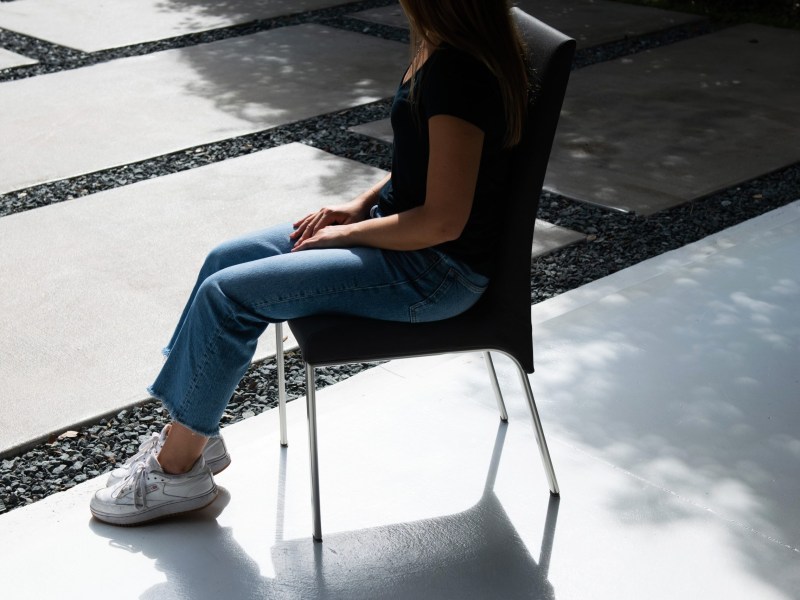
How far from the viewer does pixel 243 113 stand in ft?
20.0

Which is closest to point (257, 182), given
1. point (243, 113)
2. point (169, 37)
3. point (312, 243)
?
point (243, 113)

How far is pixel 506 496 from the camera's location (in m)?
2.68

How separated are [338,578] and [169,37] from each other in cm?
631

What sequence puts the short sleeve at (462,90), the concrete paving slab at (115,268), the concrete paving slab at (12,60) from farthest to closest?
1. the concrete paving slab at (12,60)
2. the concrete paving slab at (115,268)
3. the short sleeve at (462,90)

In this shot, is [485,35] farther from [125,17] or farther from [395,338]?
[125,17]

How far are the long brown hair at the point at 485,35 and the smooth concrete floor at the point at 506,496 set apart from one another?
0.97 m

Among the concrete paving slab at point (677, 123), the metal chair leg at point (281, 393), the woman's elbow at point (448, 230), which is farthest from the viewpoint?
the concrete paving slab at point (677, 123)

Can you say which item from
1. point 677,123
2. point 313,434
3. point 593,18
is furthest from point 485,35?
point 593,18

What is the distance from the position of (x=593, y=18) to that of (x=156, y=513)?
7023 mm

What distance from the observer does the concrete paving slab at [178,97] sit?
5.45 meters

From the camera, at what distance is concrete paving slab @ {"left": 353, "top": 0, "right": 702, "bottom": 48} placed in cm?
802

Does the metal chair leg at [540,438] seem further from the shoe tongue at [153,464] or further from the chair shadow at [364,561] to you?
the shoe tongue at [153,464]

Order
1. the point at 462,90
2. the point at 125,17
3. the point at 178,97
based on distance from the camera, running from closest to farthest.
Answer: the point at 462,90
the point at 178,97
the point at 125,17

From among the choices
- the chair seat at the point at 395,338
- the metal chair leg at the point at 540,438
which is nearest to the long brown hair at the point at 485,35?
the chair seat at the point at 395,338
